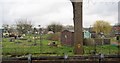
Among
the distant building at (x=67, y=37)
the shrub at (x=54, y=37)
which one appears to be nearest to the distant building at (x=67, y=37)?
the distant building at (x=67, y=37)

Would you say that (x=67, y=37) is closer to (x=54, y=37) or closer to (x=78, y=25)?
(x=54, y=37)

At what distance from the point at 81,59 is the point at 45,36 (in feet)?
34.4

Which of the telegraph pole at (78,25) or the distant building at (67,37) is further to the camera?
the distant building at (67,37)

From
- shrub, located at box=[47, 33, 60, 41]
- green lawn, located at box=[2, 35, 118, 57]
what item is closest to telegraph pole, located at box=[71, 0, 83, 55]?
green lawn, located at box=[2, 35, 118, 57]

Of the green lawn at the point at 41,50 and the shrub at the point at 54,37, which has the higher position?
the shrub at the point at 54,37

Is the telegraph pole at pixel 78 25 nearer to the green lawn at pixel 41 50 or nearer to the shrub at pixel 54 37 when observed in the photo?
the green lawn at pixel 41 50

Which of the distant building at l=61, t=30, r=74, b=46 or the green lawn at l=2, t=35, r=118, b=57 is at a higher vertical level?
the distant building at l=61, t=30, r=74, b=46

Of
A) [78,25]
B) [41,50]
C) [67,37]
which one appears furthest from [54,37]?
[78,25]

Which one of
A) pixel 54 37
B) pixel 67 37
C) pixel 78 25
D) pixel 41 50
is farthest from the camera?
pixel 54 37

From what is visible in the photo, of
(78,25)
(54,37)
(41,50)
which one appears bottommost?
(41,50)

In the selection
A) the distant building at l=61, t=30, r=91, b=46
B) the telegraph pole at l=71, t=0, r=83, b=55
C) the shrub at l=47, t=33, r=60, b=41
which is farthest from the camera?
the shrub at l=47, t=33, r=60, b=41

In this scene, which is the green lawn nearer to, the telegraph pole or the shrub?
the telegraph pole

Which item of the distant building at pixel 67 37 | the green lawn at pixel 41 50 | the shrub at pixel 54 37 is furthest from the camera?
the shrub at pixel 54 37

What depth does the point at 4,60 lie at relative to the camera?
7.14 metres
